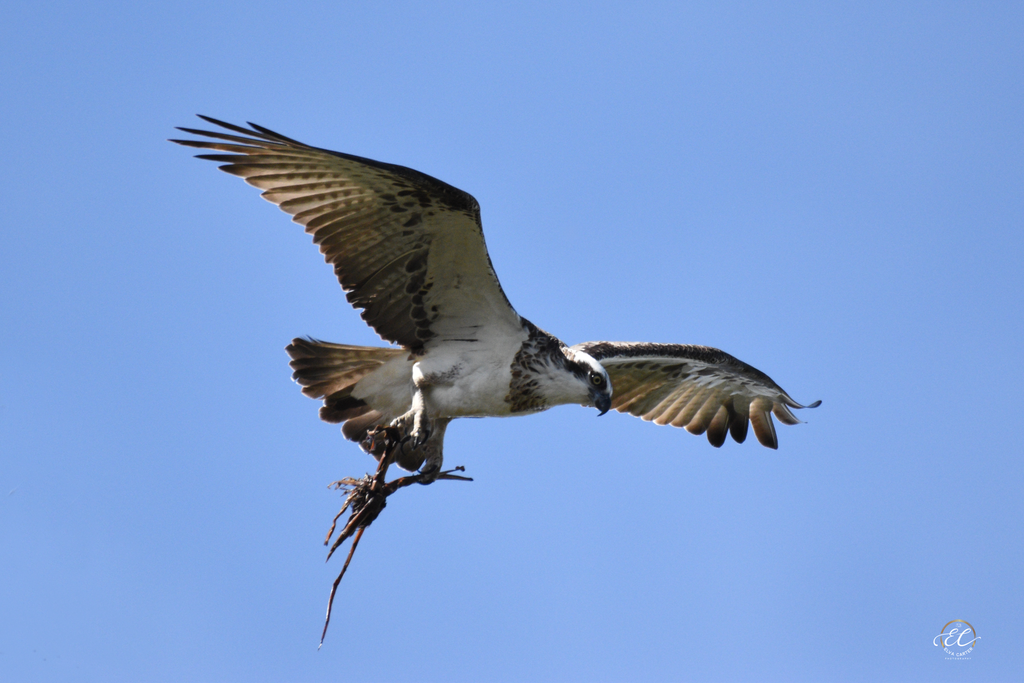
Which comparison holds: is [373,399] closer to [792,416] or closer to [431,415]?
[431,415]

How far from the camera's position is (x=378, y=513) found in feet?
18.7

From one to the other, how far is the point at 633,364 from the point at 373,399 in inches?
102

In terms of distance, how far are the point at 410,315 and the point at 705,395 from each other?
11.4ft

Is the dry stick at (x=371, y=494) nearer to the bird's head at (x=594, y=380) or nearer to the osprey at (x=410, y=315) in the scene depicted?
the osprey at (x=410, y=315)

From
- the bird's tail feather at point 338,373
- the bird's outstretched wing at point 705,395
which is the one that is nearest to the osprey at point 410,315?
the bird's tail feather at point 338,373

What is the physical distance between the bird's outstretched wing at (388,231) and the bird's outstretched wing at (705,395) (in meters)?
2.11

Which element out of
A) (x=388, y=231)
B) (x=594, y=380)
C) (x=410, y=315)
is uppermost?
(x=388, y=231)

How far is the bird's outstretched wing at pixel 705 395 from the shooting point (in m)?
8.71

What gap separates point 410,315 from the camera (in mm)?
7164

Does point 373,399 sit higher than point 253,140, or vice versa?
point 253,140

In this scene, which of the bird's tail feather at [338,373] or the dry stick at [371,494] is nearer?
the dry stick at [371,494]

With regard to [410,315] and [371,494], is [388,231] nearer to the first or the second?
[410,315]

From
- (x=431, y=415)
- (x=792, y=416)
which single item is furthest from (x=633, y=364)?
(x=431, y=415)

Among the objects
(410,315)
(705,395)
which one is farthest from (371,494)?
(705,395)
